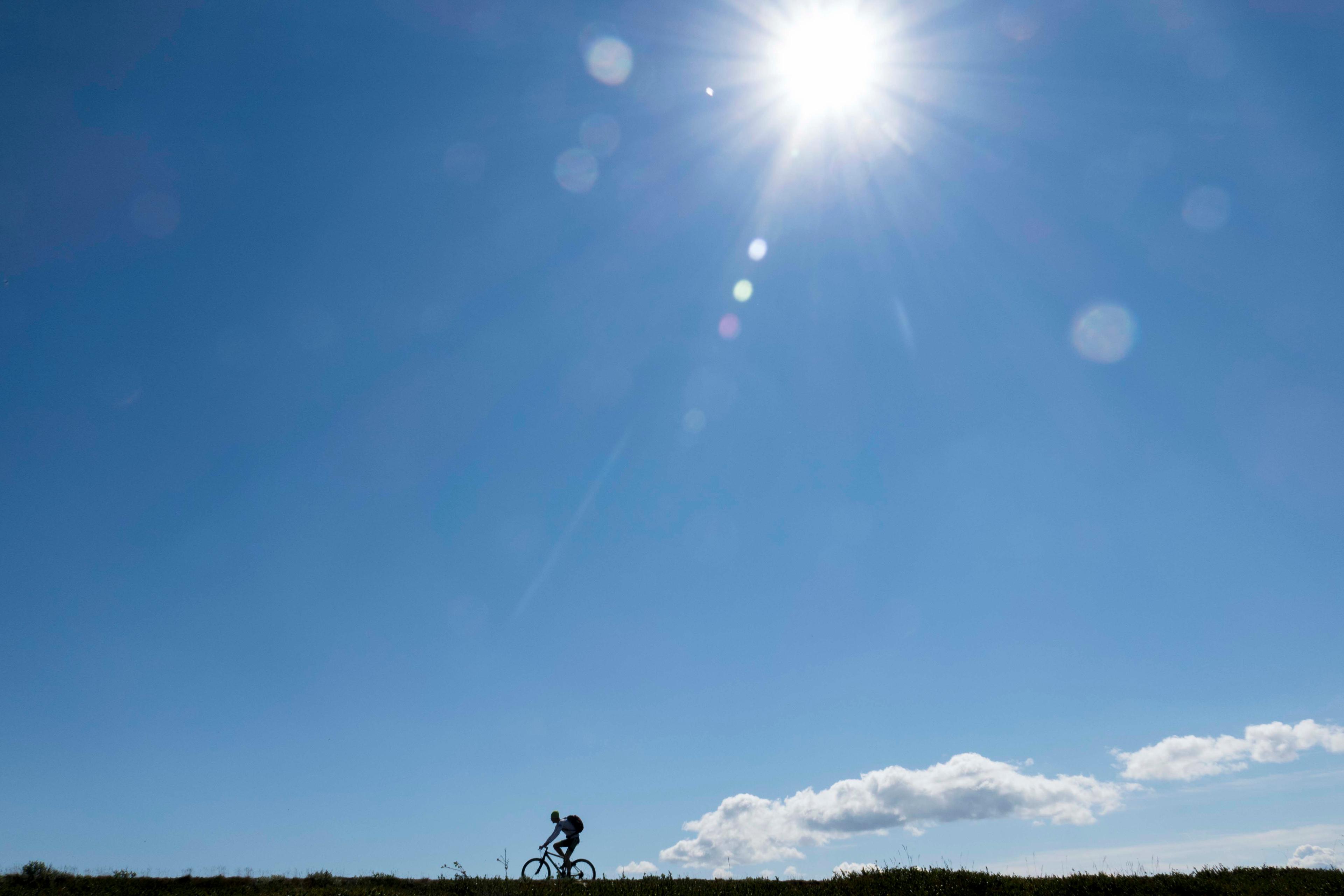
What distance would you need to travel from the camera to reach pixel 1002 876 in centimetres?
1917

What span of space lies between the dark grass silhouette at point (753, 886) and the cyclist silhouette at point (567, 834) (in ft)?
13.4

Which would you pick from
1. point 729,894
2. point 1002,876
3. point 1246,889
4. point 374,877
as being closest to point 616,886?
point 729,894

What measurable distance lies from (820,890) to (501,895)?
7.96 metres

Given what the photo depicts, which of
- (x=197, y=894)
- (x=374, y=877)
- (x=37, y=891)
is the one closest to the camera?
(x=37, y=891)

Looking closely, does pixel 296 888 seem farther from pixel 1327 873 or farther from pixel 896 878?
pixel 1327 873

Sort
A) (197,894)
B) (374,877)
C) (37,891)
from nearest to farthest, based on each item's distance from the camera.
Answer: (37,891) < (197,894) < (374,877)

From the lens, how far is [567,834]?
24219 millimetres

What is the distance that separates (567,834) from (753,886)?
7.45 m

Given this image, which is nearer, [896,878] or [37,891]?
[37,891]

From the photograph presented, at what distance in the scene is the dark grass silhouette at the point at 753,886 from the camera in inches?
711

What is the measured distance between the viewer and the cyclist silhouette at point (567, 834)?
79.2 feet

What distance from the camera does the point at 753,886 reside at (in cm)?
1942

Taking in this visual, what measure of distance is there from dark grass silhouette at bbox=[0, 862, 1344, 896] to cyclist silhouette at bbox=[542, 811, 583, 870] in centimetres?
408

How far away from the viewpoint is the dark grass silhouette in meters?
18.0
